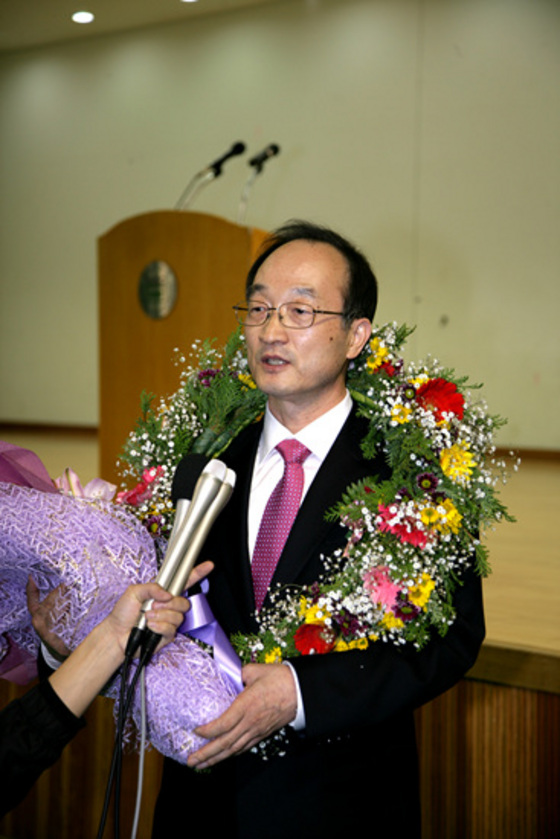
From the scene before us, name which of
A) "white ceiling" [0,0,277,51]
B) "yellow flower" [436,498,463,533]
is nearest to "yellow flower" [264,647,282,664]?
"yellow flower" [436,498,463,533]

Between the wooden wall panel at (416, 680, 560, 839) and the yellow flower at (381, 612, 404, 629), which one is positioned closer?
the yellow flower at (381, 612, 404, 629)

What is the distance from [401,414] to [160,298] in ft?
11.5

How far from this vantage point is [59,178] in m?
9.21

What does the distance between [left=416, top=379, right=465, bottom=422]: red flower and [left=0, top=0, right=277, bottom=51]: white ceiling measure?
289 inches

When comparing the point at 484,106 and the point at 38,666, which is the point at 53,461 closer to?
the point at 484,106

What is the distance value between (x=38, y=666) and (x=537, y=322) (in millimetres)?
6269

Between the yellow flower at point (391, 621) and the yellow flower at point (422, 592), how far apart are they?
1.5 inches

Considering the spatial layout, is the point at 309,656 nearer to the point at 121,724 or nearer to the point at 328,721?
the point at 328,721

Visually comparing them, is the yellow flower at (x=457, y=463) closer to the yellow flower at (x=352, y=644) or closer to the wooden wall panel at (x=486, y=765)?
the yellow flower at (x=352, y=644)

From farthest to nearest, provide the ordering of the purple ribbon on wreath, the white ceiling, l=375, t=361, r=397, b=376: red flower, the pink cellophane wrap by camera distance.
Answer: the white ceiling < l=375, t=361, r=397, b=376: red flower < the purple ribbon on wreath < the pink cellophane wrap

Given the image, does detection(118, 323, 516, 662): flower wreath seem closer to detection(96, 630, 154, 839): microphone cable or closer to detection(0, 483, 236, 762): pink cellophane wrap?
detection(0, 483, 236, 762): pink cellophane wrap

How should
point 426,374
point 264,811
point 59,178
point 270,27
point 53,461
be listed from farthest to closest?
1. point 59,178
2. point 270,27
3. point 53,461
4. point 426,374
5. point 264,811

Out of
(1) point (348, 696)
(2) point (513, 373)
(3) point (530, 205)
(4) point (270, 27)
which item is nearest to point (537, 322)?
(2) point (513, 373)

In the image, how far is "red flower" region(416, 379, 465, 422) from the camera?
1.67m
